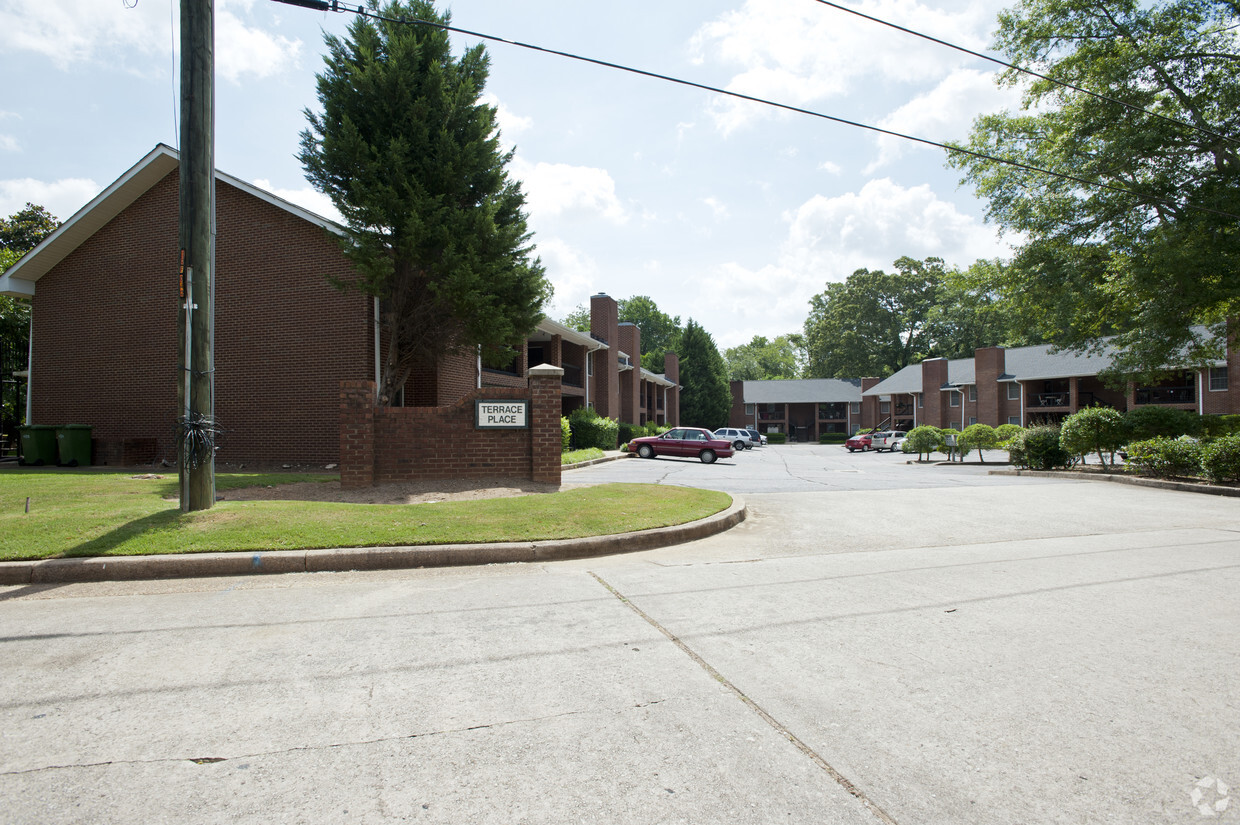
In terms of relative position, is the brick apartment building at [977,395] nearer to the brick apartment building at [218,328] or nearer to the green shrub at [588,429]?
the green shrub at [588,429]

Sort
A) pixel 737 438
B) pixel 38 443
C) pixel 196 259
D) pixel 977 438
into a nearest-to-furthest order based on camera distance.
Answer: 1. pixel 196 259
2. pixel 38 443
3. pixel 977 438
4. pixel 737 438

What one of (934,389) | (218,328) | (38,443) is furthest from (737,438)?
(38,443)

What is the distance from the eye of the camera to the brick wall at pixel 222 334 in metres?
16.9

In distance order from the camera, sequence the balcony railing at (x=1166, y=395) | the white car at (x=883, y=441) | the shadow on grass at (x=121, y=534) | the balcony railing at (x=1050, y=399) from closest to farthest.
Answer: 1. the shadow on grass at (x=121, y=534)
2. the balcony railing at (x=1166, y=395)
3. the balcony railing at (x=1050, y=399)
4. the white car at (x=883, y=441)

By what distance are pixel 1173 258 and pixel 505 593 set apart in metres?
20.0

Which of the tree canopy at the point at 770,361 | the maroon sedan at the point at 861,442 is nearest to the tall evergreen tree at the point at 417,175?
the maroon sedan at the point at 861,442

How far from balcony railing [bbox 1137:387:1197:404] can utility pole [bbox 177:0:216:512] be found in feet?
164

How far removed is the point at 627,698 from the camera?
3.39 metres

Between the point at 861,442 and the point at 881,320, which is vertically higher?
the point at 881,320

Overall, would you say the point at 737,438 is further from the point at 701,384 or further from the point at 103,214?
the point at 103,214

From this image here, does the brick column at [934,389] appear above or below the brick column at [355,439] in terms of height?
above

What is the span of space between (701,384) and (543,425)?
50.8 meters

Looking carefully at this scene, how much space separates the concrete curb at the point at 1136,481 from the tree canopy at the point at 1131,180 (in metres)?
5.51

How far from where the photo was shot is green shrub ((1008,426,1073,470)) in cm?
2070
